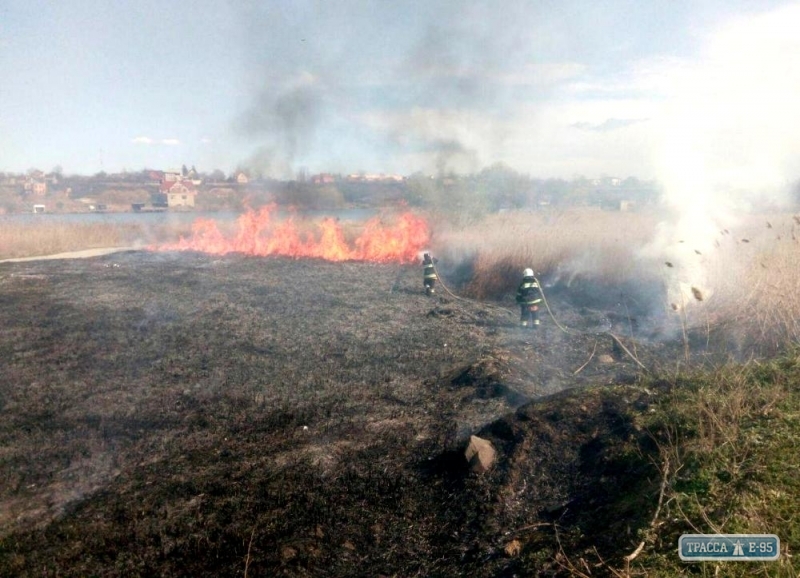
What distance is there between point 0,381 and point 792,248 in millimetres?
12814

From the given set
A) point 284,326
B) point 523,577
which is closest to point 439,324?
point 284,326

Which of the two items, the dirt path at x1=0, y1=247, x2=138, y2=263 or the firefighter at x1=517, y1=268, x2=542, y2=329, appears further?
the dirt path at x1=0, y1=247, x2=138, y2=263

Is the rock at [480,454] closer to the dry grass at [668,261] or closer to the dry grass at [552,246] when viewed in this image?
the dry grass at [668,261]

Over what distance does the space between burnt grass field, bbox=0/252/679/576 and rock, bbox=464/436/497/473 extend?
0.08 meters

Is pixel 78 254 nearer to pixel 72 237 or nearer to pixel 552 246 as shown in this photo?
pixel 72 237

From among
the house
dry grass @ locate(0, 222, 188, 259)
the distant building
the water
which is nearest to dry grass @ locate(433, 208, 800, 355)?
the distant building

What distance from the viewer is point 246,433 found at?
6391mm

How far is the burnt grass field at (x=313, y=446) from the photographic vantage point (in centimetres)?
407

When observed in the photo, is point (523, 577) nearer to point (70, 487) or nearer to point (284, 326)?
point (70, 487)

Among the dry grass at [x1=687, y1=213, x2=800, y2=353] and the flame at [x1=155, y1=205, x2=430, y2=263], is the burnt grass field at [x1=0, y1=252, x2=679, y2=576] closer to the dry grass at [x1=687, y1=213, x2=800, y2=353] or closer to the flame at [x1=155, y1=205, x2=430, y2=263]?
the dry grass at [x1=687, y1=213, x2=800, y2=353]

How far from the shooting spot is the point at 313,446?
5973 millimetres

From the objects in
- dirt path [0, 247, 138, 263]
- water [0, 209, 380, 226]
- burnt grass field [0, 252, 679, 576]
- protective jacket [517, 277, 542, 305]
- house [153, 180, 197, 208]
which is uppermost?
house [153, 180, 197, 208]

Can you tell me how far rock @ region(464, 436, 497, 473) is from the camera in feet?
16.6

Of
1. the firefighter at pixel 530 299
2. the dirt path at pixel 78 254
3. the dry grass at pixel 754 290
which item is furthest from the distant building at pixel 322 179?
the dry grass at pixel 754 290
